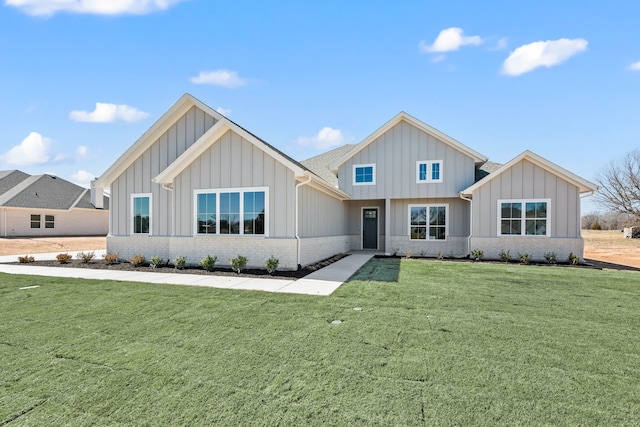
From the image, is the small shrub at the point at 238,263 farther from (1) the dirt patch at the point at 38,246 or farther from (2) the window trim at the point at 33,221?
(2) the window trim at the point at 33,221

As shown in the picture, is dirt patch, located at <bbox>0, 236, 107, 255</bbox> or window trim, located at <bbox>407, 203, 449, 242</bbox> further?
dirt patch, located at <bbox>0, 236, 107, 255</bbox>

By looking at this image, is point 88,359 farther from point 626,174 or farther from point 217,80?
point 626,174

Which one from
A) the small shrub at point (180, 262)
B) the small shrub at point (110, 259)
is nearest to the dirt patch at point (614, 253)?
the small shrub at point (180, 262)

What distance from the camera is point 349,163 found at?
1662 centimetres

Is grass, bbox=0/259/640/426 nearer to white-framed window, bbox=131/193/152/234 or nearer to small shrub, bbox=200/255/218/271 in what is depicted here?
small shrub, bbox=200/255/218/271

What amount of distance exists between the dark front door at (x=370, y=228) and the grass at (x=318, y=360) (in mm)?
11310

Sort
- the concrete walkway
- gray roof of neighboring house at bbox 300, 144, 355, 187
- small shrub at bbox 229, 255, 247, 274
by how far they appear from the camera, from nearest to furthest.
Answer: the concrete walkway
small shrub at bbox 229, 255, 247, 274
gray roof of neighboring house at bbox 300, 144, 355, 187

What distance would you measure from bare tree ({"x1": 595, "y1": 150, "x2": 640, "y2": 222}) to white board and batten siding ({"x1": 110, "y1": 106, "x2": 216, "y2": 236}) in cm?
4072

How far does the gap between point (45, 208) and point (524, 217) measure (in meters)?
32.5

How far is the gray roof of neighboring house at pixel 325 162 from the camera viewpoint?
20.1 m

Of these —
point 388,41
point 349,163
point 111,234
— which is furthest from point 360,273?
point 111,234

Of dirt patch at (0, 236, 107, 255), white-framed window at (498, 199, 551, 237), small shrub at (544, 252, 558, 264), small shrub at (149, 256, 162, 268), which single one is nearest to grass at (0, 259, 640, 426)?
small shrub at (149, 256, 162, 268)

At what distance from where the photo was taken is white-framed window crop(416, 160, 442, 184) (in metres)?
15.4

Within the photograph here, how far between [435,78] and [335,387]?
14.0m
